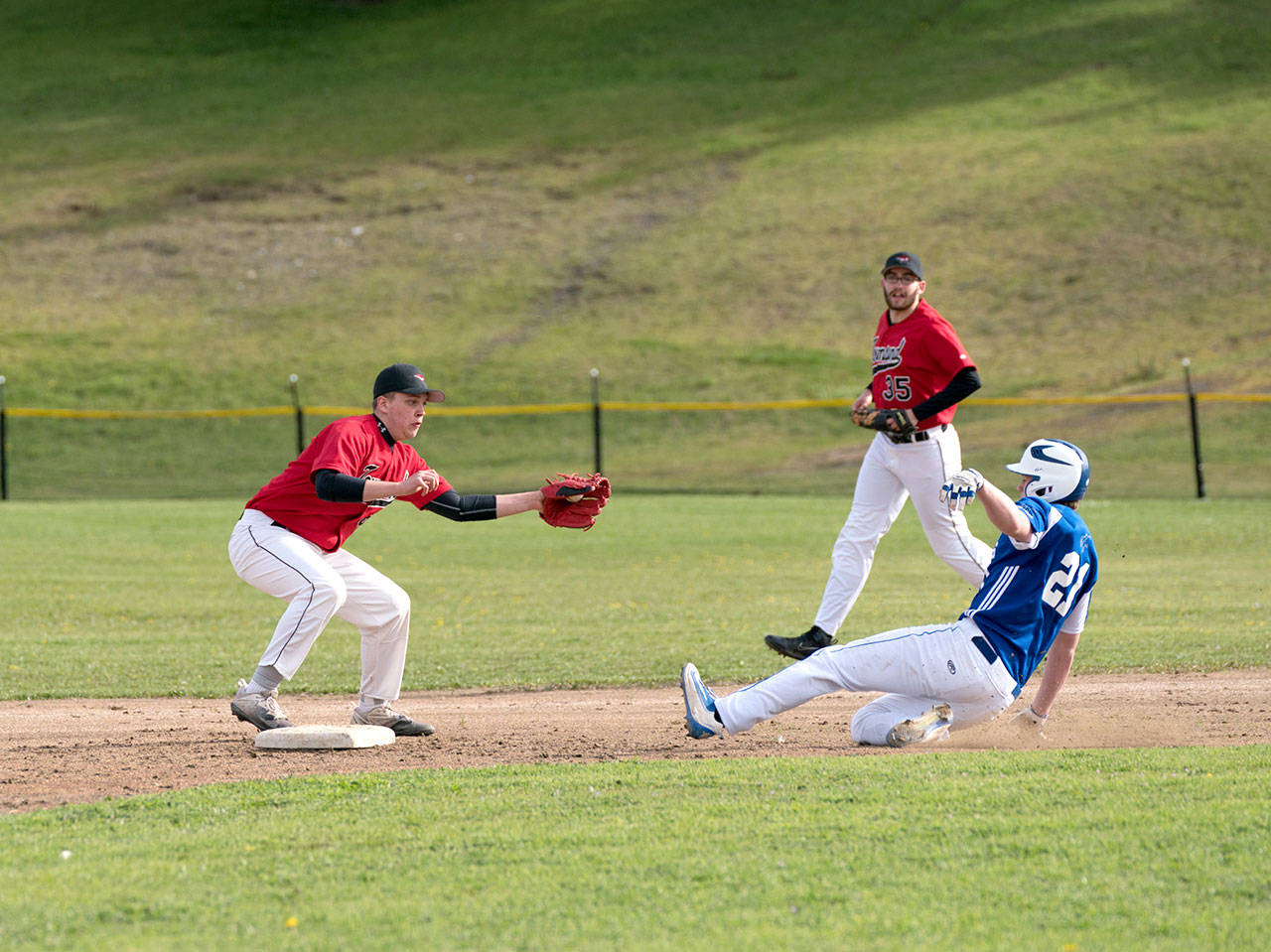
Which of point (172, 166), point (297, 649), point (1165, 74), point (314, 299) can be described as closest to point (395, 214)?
point (314, 299)

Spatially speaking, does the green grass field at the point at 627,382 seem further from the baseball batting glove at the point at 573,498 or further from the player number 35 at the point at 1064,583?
the baseball batting glove at the point at 573,498

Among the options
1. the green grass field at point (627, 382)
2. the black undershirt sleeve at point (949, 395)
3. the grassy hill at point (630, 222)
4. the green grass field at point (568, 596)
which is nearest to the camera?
the green grass field at point (627, 382)

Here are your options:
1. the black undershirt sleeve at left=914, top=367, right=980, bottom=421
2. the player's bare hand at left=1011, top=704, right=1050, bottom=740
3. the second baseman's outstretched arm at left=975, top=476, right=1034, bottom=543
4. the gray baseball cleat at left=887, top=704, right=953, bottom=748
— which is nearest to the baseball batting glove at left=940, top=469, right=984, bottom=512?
the second baseman's outstretched arm at left=975, top=476, right=1034, bottom=543

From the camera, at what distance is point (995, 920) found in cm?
366

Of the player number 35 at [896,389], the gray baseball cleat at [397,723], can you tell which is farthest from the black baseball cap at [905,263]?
the gray baseball cleat at [397,723]

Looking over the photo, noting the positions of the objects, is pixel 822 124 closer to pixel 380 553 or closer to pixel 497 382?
pixel 497 382

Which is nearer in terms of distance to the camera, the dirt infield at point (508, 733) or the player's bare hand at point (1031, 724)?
the dirt infield at point (508, 733)

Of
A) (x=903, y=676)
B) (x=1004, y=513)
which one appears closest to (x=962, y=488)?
(x=1004, y=513)

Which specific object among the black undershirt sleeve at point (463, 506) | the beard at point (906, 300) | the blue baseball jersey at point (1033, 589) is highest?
the beard at point (906, 300)

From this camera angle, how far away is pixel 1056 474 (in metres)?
5.73

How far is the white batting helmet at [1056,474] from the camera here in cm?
573

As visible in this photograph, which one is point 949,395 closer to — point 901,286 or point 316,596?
point 901,286

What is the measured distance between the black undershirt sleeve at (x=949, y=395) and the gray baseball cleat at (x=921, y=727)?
1872 mm

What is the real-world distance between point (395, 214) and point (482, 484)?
2171cm
